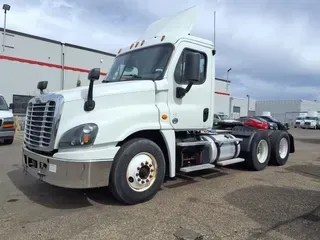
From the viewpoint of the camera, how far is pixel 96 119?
4.86m

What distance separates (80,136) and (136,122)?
98cm

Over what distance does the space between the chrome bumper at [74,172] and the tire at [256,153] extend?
462 centimetres

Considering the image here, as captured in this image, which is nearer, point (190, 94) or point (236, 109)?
point (190, 94)

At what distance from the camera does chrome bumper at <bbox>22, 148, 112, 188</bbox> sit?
4.67m

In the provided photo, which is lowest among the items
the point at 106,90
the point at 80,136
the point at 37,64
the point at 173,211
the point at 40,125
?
the point at 173,211

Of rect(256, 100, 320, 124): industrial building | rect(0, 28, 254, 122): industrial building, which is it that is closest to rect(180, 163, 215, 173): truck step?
rect(0, 28, 254, 122): industrial building

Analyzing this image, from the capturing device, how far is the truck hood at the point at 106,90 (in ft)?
16.4

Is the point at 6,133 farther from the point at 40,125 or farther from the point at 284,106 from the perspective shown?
the point at 284,106

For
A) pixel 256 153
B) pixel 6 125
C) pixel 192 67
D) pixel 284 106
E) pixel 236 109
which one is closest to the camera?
pixel 192 67

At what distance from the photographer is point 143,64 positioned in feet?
20.3

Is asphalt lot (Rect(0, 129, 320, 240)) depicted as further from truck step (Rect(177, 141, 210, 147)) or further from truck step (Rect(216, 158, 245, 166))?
truck step (Rect(177, 141, 210, 147))

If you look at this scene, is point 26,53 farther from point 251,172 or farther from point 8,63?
point 251,172

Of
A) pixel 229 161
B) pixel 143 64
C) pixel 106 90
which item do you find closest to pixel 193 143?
pixel 229 161

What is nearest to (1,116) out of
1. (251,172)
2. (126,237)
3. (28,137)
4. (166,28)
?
(28,137)
